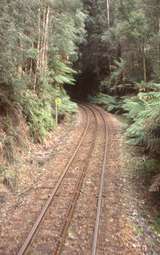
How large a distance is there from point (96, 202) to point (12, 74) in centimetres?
579

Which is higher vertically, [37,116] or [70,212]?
[37,116]

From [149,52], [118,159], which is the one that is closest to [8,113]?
[118,159]

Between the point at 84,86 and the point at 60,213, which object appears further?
the point at 84,86

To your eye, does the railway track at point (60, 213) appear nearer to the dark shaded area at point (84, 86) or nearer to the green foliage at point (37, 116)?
the green foliage at point (37, 116)

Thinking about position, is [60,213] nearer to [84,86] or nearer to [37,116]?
[37,116]

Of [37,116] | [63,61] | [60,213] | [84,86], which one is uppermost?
[63,61]

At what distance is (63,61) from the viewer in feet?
81.5

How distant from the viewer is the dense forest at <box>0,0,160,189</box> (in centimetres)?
1113

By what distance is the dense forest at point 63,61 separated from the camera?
1113cm

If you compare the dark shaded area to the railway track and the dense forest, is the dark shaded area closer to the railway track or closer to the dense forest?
the dense forest

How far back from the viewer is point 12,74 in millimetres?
12023

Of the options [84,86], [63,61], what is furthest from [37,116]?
[84,86]

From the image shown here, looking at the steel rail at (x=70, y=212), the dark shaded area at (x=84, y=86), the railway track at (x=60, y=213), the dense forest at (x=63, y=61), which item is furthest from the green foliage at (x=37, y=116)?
the dark shaded area at (x=84, y=86)

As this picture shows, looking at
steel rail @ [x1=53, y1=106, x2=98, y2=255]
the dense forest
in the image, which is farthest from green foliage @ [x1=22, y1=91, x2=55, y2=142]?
steel rail @ [x1=53, y1=106, x2=98, y2=255]
